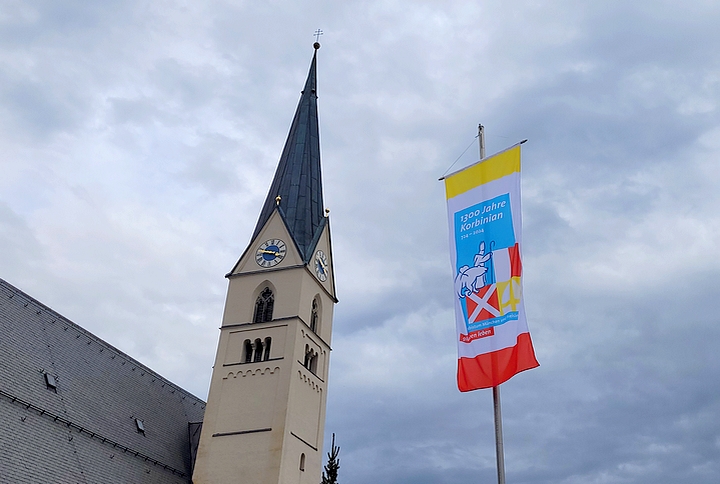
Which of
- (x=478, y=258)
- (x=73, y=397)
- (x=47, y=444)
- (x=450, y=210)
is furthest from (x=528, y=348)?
(x=73, y=397)

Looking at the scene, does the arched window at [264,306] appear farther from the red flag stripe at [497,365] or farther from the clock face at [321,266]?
the red flag stripe at [497,365]

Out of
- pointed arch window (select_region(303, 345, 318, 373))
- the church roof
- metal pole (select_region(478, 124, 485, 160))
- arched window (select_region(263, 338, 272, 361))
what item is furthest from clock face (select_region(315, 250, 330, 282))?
metal pole (select_region(478, 124, 485, 160))

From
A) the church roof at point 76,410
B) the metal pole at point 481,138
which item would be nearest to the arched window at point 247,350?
the church roof at point 76,410

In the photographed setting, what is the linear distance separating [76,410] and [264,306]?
39.7 feet

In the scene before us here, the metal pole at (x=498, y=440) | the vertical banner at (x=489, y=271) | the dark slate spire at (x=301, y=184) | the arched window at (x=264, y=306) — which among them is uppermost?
the dark slate spire at (x=301, y=184)

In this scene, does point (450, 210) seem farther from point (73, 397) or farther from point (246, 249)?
point (246, 249)

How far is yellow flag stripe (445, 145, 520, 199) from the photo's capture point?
1822cm

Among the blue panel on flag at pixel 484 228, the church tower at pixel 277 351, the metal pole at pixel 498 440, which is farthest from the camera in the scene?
the church tower at pixel 277 351

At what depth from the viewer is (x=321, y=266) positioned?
44375 millimetres

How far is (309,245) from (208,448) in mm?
12567

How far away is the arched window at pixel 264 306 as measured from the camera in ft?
135

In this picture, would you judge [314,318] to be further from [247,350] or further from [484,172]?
[484,172]

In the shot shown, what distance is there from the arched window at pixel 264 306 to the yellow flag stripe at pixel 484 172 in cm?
2356

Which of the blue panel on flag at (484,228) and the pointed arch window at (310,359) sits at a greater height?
the pointed arch window at (310,359)
